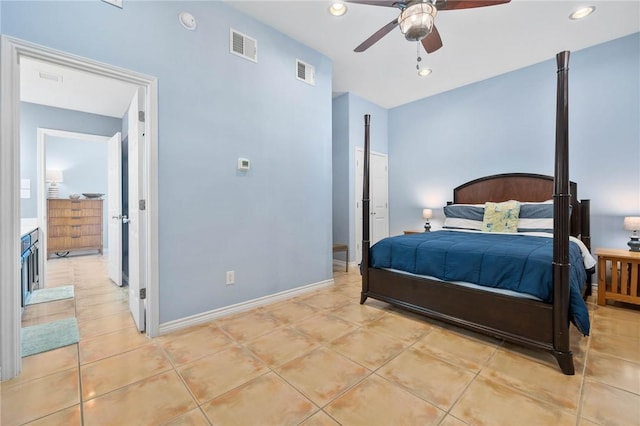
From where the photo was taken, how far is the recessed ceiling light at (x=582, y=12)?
2680mm

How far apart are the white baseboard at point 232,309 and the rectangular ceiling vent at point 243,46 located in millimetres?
2463

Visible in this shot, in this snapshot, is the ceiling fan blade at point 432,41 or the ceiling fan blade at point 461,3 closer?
the ceiling fan blade at point 461,3

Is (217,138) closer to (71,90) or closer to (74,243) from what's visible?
(71,90)

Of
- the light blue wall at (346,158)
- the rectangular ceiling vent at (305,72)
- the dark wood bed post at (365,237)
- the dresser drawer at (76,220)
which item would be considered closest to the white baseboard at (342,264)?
the light blue wall at (346,158)

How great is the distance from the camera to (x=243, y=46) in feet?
8.91

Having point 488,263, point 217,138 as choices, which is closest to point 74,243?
point 217,138

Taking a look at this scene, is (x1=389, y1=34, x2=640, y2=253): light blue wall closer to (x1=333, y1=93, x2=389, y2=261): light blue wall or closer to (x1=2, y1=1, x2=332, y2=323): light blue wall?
(x1=333, y1=93, x2=389, y2=261): light blue wall

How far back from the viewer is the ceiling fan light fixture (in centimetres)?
189

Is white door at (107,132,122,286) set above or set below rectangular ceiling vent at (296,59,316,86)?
below

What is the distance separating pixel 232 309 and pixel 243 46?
258cm

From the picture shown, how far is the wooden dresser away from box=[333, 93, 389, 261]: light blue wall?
16.9ft

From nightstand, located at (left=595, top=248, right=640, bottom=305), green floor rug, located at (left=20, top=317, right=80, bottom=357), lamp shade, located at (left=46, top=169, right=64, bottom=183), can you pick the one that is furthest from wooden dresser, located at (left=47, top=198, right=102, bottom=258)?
nightstand, located at (left=595, top=248, right=640, bottom=305)

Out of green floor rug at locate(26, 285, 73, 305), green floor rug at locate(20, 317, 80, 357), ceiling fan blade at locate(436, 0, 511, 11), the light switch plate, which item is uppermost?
the light switch plate

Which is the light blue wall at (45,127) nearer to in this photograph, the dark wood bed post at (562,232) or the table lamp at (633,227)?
the dark wood bed post at (562,232)
